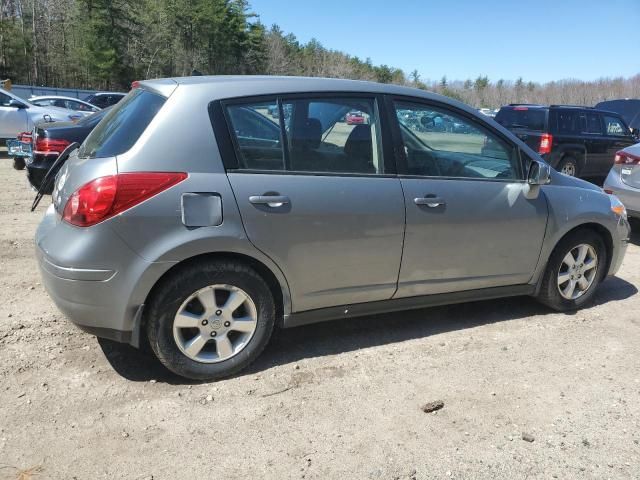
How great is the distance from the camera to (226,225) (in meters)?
2.95

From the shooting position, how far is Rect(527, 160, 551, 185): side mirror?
3.81 meters

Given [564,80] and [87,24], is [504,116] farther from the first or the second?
[564,80]

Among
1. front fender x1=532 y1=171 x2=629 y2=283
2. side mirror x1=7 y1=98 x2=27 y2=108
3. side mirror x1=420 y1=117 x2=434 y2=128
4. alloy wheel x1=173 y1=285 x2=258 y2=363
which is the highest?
side mirror x1=420 y1=117 x2=434 y2=128

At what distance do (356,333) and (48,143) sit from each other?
192 inches

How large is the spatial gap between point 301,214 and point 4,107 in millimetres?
12268

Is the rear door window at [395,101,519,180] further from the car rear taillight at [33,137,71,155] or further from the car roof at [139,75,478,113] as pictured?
the car rear taillight at [33,137,71,155]

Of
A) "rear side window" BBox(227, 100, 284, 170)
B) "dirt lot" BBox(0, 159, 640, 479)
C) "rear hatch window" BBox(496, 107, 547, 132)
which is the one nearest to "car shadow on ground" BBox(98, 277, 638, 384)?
"dirt lot" BBox(0, 159, 640, 479)

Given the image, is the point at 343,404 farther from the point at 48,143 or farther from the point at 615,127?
the point at 615,127

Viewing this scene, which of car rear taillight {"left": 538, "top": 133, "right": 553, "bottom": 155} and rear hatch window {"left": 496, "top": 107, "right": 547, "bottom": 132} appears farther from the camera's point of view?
rear hatch window {"left": 496, "top": 107, "right": 547, "bottom": 132}

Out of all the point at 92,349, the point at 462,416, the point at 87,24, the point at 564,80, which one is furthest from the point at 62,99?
the point at 564,80

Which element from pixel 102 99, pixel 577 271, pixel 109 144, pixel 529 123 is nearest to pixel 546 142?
pixel 529 123

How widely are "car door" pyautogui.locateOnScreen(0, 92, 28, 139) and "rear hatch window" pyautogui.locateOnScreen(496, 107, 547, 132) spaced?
1121 centimetres

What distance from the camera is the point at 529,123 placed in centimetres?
1120

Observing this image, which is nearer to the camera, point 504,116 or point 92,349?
point 92,349
